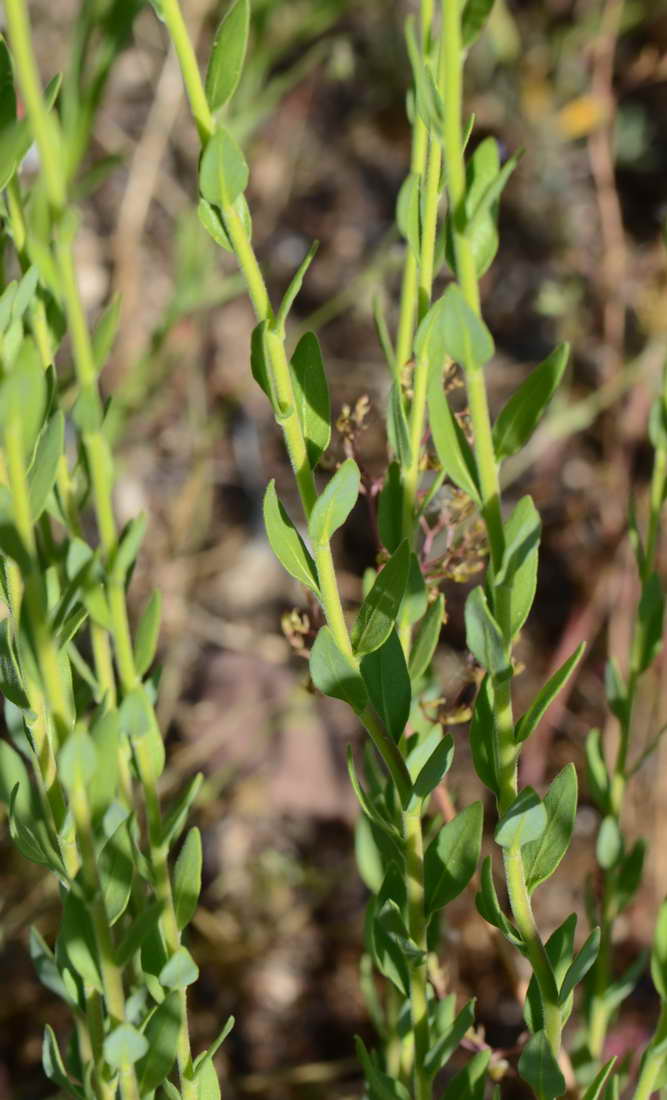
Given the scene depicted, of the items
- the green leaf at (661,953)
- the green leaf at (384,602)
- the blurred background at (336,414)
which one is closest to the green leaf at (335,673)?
the green leaf at (384,602)

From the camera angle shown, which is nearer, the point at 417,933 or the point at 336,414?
the point at 417,933

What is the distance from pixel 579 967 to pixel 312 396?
0.16 meters

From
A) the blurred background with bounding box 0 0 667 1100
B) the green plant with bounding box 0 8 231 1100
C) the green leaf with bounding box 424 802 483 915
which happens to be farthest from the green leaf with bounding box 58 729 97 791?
the blurred background with bounding box 0 0 667 1100

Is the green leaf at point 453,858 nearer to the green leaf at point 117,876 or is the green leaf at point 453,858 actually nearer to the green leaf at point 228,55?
the green leaf at point 117,876

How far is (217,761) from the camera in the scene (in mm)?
1031

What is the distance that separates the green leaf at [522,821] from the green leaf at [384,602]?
0.05 meters

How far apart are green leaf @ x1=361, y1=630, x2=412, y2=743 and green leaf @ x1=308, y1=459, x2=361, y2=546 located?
0.04 m

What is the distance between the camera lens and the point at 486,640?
0.86 ft

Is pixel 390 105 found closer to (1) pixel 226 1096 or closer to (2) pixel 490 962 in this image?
(2) pixel 490 962

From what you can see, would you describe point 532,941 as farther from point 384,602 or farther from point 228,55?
point 228,55

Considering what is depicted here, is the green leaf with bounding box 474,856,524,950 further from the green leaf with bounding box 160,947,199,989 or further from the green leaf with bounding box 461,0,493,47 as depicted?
the green leaf with bounding box 461,0,493,47

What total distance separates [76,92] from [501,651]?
365mm

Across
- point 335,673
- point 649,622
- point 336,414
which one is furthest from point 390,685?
point 336,414

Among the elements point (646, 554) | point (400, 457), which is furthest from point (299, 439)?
point (646, 554)
